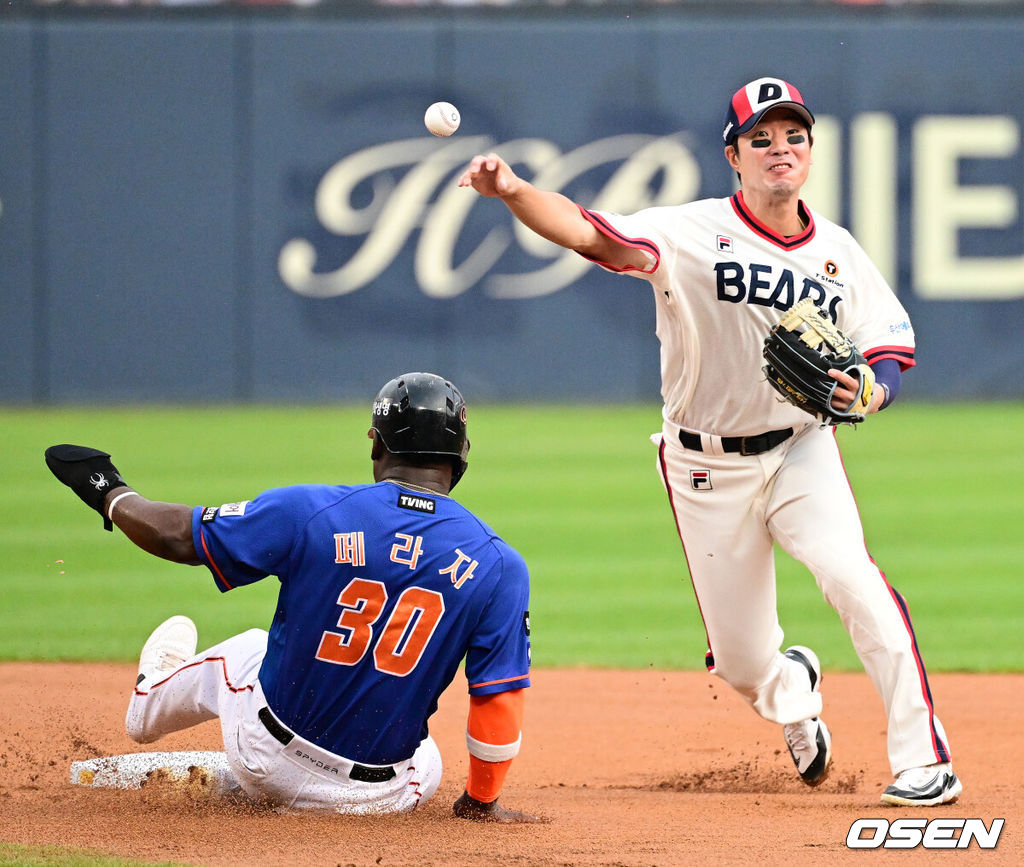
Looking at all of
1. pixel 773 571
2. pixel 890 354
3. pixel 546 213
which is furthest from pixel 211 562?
pixel 890 354

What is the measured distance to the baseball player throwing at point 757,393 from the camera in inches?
167

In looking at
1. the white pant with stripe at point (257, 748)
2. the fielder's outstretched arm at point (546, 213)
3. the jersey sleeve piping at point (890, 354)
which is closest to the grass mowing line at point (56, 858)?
the white pant with stripe at point (257, 748)

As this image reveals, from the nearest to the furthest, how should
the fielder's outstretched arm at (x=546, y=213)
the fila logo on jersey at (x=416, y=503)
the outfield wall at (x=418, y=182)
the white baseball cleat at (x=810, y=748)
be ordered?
the fila logo on jersey at (x=416, y=503)
the fielder's outstretched arm at (x=546, y=213)
the white baseball cleat at (x=810, y=748)
the outfield wall at (x=418, y=182)

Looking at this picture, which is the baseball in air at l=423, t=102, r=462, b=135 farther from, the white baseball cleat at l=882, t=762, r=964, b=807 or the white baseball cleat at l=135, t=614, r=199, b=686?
the white baseball cleat at l=882, t=762, r=964, b=807

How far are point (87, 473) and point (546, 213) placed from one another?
1326 millimetres

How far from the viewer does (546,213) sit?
3951 millimetres

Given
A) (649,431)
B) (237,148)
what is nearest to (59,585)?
(649,431)

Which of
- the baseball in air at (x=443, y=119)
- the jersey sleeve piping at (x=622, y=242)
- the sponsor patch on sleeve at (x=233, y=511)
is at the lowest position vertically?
the sponsor patch on sleeve at (x=233, y=511)

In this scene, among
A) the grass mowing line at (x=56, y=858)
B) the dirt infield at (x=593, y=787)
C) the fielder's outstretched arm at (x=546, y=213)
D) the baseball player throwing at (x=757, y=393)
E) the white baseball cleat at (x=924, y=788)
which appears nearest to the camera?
the grass mowing line at (x=56, y=858)

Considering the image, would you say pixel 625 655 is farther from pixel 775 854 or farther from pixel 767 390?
pixel 775 854

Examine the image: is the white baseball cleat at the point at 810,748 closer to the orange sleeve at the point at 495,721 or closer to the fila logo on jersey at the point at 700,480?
the fila logo on jersey at the point at 700,480

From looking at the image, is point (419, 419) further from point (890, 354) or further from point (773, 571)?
point (890, 354)

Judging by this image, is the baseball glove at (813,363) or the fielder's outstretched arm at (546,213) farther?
the baseball glove at (813,363)

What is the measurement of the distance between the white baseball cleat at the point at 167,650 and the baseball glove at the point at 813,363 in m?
1.75
